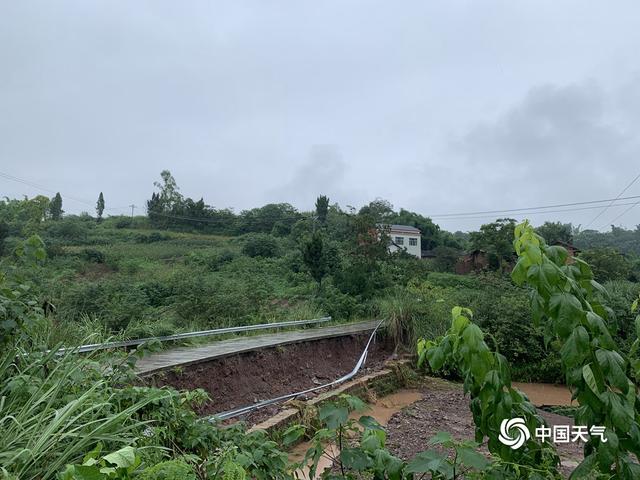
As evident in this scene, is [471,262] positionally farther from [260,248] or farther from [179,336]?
[179,336]

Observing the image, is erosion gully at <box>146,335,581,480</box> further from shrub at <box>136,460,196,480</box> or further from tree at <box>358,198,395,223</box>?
tree at <box>358,198,395,223</box>

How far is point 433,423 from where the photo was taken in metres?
5.29

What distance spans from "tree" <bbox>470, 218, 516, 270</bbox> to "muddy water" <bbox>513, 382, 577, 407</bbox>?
15.8 meters

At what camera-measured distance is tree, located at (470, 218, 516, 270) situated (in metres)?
23.6

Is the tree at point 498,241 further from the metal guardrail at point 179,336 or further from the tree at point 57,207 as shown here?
the tree at point 57,207

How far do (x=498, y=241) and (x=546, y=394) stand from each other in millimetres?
17325

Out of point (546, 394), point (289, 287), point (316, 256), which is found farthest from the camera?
point (289, 287)

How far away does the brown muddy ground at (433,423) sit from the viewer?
13.6ft

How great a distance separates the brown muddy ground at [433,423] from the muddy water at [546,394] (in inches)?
41.7

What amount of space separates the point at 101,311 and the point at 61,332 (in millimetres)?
4263

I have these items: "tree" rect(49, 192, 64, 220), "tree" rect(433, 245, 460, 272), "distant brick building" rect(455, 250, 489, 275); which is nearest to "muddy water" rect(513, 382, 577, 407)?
"distant brick building" rect(455, 250, 489, 275)

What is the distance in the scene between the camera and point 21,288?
2750 millimetres

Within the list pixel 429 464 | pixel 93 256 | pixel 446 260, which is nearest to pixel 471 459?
pixel 429 464

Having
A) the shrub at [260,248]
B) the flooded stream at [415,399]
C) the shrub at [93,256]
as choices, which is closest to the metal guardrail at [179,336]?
the flooded stream at [415,399]
